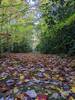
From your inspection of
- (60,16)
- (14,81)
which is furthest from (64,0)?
(14,81)

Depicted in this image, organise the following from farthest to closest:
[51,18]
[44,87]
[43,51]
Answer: [43,51], [51,18], [44,87]

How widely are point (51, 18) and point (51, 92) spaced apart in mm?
6119

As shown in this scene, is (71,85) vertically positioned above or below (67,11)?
below

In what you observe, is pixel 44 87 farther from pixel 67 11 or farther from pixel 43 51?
pixel 43 51

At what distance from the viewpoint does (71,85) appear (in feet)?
13.4

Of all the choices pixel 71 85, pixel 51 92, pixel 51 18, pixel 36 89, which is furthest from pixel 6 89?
pixel 51 18

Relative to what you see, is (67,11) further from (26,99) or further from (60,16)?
(26,99)

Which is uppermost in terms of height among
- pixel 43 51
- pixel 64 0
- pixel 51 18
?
pixel 64 0

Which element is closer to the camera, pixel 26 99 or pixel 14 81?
pixel 26 99

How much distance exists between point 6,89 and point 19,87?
233 mm

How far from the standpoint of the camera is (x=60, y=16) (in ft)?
34.9

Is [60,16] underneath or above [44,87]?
above

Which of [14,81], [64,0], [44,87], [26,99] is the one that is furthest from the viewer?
[64,0]

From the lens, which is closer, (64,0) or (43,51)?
(64,0)
